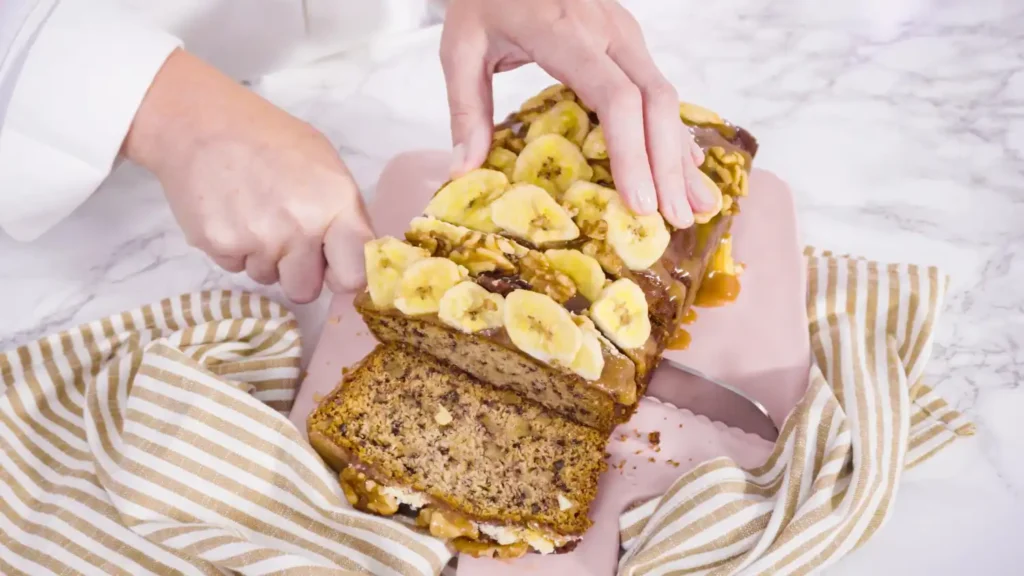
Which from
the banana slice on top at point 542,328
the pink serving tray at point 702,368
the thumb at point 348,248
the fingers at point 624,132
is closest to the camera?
the banana slice on top at point 542,328

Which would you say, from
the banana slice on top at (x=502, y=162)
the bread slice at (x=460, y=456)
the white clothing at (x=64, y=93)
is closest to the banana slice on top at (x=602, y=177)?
the banana slice on top at (x=502, y=162)

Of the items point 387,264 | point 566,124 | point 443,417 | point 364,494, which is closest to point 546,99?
point 566,124

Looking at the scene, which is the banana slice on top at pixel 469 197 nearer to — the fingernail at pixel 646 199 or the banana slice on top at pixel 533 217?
the banana slice on top at pixel 533 217

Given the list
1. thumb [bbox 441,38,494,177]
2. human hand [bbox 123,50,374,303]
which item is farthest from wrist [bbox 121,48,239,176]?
thumb [bbox 441,38,494,177]

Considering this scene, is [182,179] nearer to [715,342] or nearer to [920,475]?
[715,342]

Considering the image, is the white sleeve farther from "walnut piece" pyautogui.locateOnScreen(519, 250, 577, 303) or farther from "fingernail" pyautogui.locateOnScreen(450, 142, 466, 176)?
"walnut piece" pyautogui.locateOnScreen(519, 250, 577, 303)

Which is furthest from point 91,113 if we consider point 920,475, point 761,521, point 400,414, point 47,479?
point 920,475
